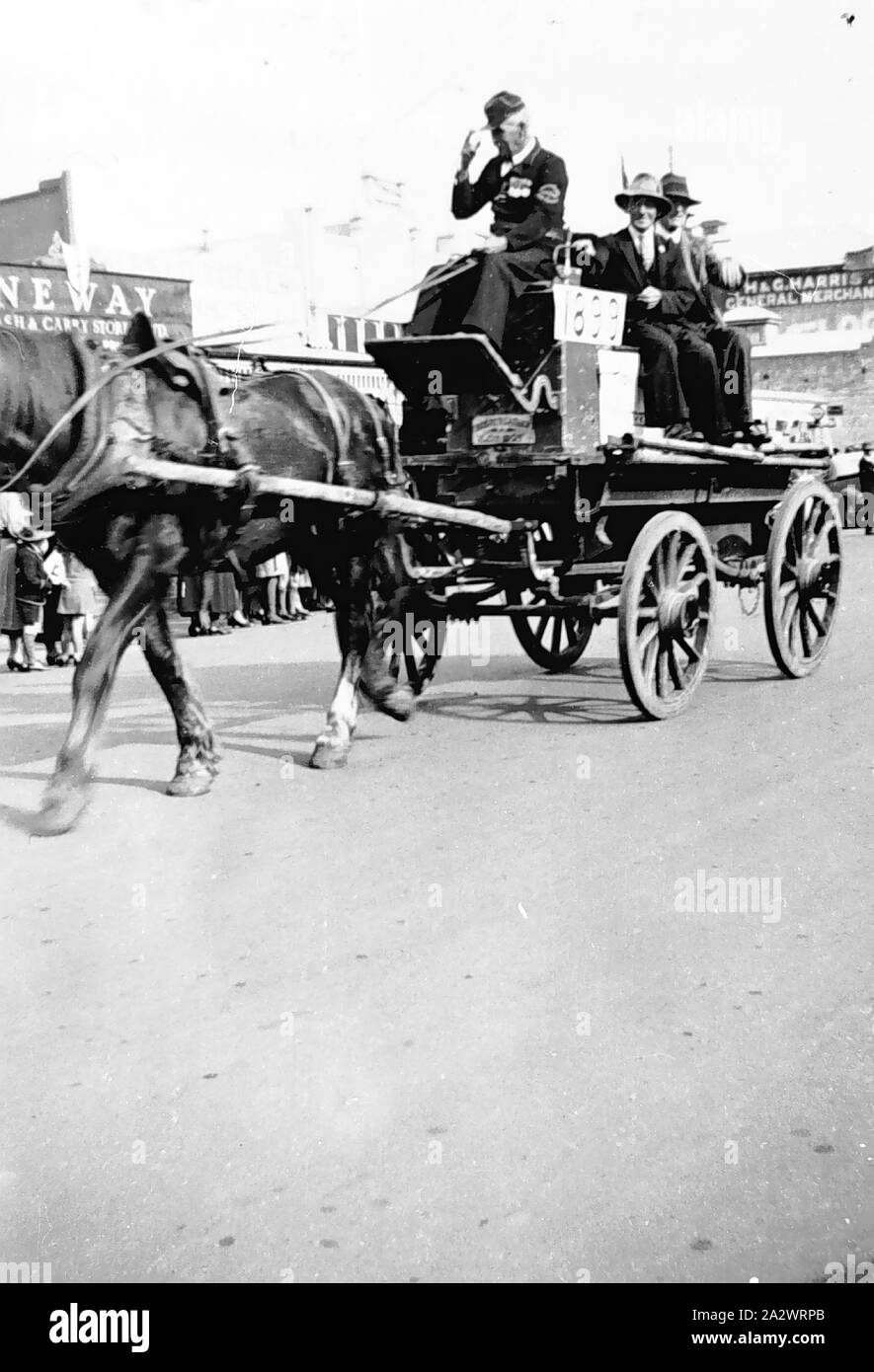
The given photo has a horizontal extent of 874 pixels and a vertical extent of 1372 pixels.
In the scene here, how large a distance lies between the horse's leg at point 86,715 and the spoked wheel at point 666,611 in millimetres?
2612

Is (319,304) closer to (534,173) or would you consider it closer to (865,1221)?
(534,173)

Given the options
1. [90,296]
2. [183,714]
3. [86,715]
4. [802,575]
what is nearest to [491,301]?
[183,714]

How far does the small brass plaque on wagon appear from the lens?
7.15 metres

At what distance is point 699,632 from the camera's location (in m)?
8.00

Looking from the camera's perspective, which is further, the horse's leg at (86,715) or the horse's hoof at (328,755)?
the horse's hoof at (328,755)

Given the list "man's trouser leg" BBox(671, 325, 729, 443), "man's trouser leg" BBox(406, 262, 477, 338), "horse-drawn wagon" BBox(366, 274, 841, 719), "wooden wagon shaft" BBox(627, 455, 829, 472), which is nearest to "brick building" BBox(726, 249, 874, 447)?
"wooden wagon shaft" BBox(627, 455, 829, 472)

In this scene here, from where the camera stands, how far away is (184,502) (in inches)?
230

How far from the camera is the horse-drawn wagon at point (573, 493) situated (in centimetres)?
707

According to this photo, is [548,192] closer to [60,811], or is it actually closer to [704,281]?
[704,281]

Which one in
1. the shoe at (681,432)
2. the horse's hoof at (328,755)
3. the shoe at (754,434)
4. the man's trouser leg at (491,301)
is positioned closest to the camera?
the horse's hoof at (328,755)

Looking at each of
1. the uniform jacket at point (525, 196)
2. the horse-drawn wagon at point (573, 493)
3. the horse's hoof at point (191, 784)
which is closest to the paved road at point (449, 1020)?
the horse's hoof at point (191, 784)

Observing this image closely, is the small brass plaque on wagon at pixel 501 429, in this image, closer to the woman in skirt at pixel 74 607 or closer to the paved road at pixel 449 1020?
the paved road at pixel 449 1020

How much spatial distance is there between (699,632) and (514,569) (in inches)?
53.0

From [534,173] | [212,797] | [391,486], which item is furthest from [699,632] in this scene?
[212,797]
